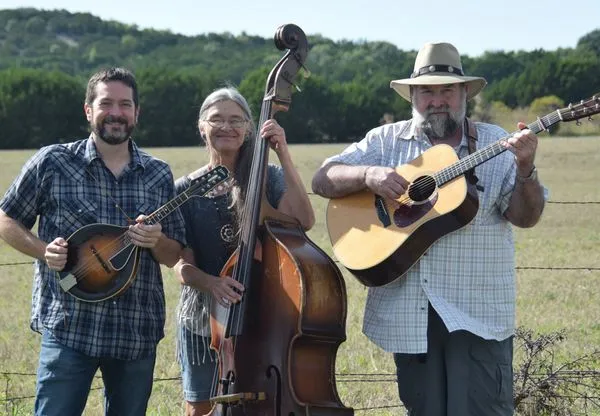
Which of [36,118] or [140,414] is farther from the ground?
[36,118]

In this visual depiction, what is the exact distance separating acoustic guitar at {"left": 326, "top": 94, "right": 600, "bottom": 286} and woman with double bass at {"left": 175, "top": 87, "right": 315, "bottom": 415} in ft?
0.88

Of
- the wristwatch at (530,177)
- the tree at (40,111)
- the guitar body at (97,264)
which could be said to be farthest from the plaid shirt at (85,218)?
the tree at (40,111)

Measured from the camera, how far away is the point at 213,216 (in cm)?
489

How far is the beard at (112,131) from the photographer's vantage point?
458 cm

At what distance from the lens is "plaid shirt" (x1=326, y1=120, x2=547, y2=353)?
458 cm

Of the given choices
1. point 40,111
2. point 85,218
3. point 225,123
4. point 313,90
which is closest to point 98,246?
point 85,218

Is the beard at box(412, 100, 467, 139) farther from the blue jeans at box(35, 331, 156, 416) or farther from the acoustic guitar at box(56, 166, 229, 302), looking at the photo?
the blue jeans at box(35, 331, 156, 416)

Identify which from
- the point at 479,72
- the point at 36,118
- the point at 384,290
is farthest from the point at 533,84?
the point at 384,290

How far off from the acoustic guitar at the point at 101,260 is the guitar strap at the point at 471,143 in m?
1.17

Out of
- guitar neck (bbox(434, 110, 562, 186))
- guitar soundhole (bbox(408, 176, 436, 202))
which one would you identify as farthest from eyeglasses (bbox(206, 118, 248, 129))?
guitar neck (bbox(434, 110, 562, 186))

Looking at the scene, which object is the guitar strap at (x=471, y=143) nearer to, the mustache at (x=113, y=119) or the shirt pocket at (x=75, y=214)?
the mustache at (x=113, y=119)

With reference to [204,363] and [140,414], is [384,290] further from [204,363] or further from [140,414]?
[140,414]

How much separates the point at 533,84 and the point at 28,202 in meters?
47.1

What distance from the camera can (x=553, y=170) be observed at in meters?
31.8
